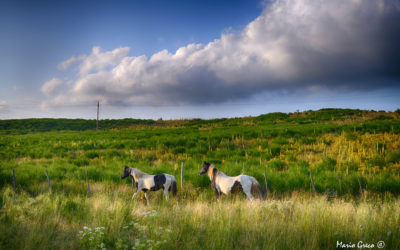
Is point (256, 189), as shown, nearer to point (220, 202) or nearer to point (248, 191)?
point (248, 191)

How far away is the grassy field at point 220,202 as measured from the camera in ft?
16.0

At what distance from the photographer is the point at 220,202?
7.50m

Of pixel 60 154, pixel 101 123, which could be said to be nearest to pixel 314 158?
pixel 60 154

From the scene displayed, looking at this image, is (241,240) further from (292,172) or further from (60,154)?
(60,154)

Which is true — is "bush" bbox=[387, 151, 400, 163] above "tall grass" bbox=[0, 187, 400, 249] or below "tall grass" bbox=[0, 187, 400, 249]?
above

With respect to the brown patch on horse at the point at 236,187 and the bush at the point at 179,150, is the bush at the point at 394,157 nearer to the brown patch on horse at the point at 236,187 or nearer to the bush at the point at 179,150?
the brown patch on horse at the point at 236,187

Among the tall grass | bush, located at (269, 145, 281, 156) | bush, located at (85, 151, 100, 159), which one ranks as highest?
bush, located at (269, 145, 281, 156)

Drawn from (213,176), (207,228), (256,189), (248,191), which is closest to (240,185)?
(248,191)

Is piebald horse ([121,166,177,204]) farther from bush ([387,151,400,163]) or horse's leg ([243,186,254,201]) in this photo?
bush ([387,151,400,163])

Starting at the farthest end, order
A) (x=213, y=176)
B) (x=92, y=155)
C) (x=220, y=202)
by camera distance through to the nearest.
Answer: (x=92, y=155) < (x=213, y=176) < (x=220, y=202)

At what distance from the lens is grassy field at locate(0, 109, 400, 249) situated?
16.0ft

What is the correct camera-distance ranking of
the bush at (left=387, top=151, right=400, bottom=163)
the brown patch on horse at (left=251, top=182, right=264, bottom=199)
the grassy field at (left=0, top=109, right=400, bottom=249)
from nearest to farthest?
the grassy field at (left=0, top=109, right=400, bottom=249), the brown patch on horse at (left=251, top=182, right=264, bottom=199), the bush at (left=387, top=151, right=400, bottom=163)

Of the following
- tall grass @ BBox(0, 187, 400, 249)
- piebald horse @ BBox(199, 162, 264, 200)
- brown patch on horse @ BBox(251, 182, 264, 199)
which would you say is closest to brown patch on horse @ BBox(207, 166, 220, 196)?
piebald horse @ BBox(199, 162, 264, 200)

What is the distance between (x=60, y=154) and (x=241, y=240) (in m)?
21.2
